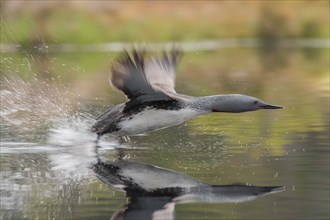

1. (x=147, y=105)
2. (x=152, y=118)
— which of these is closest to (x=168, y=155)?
(x=152, y=118)

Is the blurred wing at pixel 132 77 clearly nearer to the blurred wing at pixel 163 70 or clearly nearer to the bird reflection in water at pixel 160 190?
the blurred wing at pixel 163 70

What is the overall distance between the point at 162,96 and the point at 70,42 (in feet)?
89.8

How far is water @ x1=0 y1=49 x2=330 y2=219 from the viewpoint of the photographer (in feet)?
24.4

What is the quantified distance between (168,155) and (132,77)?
96 centimetres

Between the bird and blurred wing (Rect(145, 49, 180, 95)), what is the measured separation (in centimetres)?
16

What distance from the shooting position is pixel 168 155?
1017 cm

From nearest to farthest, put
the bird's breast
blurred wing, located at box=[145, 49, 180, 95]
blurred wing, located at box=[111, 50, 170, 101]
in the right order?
1. blurred wing, located at box=[111, 50, 170, 101]
2. the bird's breast
3. blurred wing, located at box=[145, 49, 180, 95]

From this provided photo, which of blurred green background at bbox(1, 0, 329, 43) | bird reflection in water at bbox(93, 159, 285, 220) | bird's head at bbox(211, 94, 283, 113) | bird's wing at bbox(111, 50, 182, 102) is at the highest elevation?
blurred green background at bbox(1, 0, 329, 43)

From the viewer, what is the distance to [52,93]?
12789mm

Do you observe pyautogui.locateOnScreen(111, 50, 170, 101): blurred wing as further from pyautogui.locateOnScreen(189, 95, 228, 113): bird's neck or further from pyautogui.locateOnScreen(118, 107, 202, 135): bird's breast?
pyautogui.locateOnScreen(189, 95, 228, 113): bird's neck

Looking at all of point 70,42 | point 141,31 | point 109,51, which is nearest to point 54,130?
point 109,51

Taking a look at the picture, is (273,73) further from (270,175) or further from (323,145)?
(270,175)

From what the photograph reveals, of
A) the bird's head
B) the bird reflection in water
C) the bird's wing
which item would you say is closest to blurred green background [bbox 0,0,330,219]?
the bird reflection in water

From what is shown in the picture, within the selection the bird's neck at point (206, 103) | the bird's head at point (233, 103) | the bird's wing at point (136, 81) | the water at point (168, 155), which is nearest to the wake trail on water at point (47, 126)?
the water at point (168, 155)
